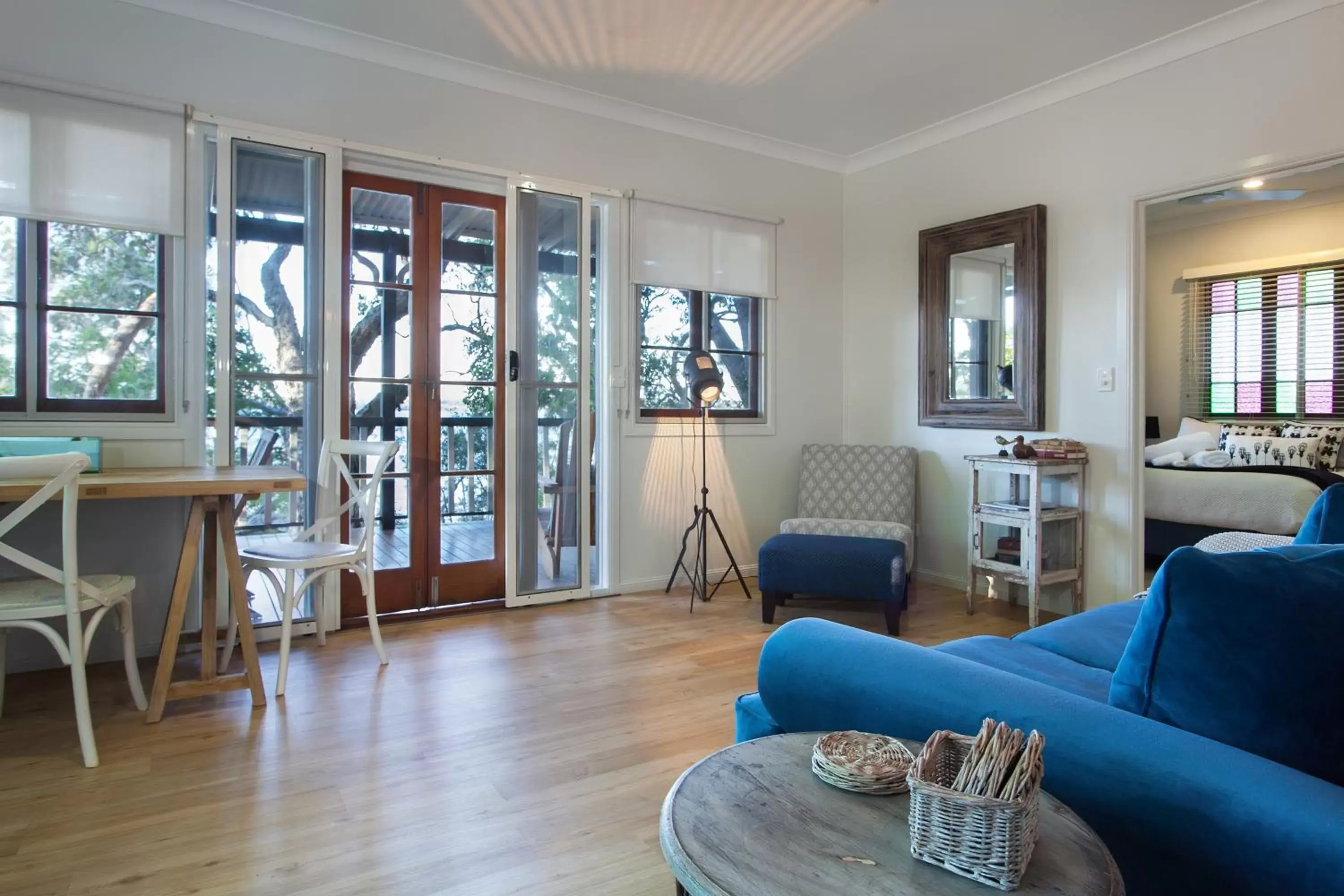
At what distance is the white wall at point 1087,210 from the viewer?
3305 millimetres

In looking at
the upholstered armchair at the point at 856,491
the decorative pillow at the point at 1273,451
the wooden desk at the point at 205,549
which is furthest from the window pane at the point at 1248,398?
the wooden desk at the point at 205,549

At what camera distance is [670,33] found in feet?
11.5

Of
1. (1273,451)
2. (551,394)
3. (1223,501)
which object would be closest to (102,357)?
(551,394)

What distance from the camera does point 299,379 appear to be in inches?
141

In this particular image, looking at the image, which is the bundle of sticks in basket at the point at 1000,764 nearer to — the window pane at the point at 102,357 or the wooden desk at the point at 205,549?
the wooden desk at the point at 205,549

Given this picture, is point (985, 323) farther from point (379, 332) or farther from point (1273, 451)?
point (379, 332)

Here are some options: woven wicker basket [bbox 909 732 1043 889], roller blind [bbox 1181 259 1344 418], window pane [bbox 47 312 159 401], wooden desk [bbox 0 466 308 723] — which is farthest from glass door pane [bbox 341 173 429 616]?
roller blind [bbox 1181 259 1344 418]

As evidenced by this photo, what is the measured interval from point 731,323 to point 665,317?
0.50 meters

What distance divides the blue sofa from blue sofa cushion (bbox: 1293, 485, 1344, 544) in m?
0.60

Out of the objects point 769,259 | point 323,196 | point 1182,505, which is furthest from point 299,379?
point 1182,505

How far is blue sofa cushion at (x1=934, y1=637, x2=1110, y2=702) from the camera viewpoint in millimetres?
1679

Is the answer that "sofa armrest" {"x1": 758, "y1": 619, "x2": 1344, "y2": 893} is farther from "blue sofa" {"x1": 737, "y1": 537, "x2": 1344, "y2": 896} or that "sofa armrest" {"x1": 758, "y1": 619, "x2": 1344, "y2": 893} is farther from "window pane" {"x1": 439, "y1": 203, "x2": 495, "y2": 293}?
"window pane" {"x1": 439, "y1": 203, "x2": 495, "y2": 293}

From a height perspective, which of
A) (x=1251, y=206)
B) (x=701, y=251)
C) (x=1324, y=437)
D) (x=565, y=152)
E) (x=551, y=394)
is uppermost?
(x=1251, y=206)

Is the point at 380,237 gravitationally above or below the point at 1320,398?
above
